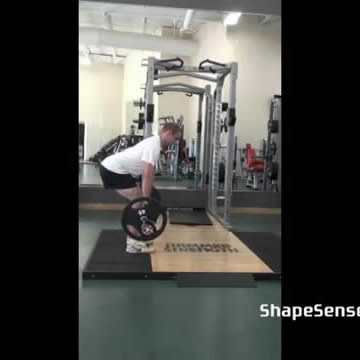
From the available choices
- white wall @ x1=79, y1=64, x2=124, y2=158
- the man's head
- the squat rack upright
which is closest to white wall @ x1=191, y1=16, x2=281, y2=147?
the squat rack upright

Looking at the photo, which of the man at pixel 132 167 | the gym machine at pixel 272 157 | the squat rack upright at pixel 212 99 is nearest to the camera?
the man at pixel 132 167

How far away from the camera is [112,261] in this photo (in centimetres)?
317

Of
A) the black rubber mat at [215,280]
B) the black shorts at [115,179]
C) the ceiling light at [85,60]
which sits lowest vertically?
the black rubber mat at [215,280]

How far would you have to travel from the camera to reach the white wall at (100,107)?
889cm

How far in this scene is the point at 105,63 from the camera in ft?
34.5

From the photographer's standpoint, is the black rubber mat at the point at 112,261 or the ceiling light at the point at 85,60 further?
the ceiling light at the point at 85,60

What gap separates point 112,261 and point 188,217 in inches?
89.6

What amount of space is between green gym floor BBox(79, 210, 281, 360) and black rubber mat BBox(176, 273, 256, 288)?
0.05 metres

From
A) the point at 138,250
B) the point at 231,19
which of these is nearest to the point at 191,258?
the point at 138,250

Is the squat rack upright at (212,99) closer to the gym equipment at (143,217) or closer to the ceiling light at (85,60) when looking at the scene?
the gym equipment at (143,217)

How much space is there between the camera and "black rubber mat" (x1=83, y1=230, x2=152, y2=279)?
2861 mm

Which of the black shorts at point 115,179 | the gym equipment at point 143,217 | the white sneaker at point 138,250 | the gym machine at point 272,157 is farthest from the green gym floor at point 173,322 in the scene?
the gym machine at point 272,157

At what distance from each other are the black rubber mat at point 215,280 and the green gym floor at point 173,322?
0.05 meters
